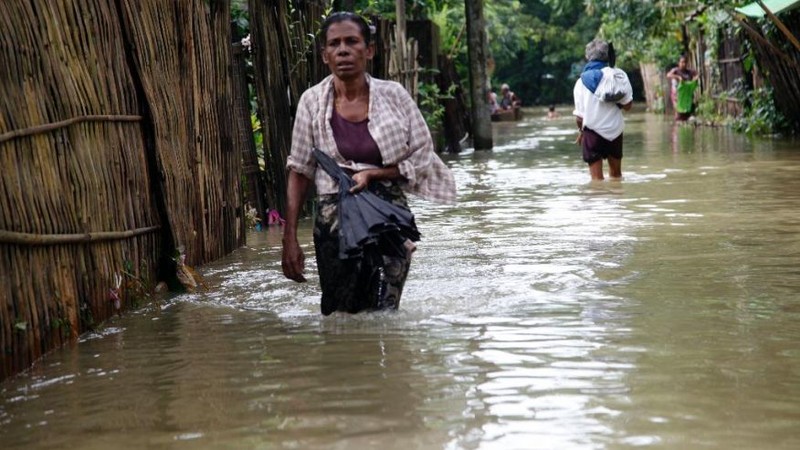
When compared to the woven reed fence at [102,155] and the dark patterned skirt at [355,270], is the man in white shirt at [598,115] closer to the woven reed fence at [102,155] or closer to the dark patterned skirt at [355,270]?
the woven reed fence at [102,155]

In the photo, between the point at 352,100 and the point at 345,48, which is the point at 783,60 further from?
the point at 345,48

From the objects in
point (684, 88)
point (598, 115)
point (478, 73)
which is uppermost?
point (478, 73)

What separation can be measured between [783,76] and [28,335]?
1521cm

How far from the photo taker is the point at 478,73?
64.7ft

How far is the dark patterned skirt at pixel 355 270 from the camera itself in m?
5.67

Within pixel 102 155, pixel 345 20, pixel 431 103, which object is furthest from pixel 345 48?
pixel 431 103

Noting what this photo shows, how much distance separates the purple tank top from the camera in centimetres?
564

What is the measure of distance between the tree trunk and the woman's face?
1384 centimetres

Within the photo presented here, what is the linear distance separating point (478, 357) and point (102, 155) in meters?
2.32

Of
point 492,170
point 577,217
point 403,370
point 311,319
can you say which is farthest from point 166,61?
point 492,170

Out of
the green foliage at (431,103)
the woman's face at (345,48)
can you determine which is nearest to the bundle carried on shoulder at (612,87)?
the green foliage at (431,103)

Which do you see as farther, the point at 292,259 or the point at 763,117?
the point at 763,117

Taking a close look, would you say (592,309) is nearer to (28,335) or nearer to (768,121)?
(28,335)

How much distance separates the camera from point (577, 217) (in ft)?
32.4
